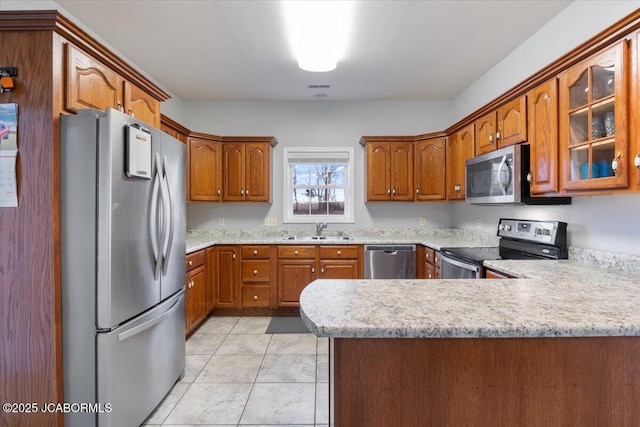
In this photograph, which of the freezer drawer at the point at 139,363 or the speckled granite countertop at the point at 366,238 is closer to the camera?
the freezer drawer at the point at 139,363

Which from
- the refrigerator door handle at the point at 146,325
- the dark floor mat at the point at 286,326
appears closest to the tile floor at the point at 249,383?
the dark floor mat at the point at 286,326

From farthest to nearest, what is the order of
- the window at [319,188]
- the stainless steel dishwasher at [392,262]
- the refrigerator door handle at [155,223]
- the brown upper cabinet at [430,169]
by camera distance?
the window at [319,188]
the brown upper cabinet at [430,169]
the stainless steel dishwasher at [392,262]
the refrigerator door handle at [155,223]

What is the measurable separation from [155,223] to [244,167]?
2.07m

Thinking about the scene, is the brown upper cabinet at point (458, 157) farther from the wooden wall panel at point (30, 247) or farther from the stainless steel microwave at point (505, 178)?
the wooden wall panel at point (30, 247)

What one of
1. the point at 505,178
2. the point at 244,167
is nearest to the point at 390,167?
the point at 505,178

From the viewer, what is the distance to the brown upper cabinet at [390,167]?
3.93 m

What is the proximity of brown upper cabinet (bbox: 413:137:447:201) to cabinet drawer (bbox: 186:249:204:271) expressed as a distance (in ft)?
8.33

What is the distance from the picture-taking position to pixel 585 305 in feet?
3.76

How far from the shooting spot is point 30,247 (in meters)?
1.54

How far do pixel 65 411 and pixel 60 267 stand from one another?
0.71 m

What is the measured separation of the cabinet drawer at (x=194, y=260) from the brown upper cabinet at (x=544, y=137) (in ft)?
9.33

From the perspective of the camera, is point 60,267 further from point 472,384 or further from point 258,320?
point 258,320

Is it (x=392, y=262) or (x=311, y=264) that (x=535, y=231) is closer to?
(x=392, y=262)

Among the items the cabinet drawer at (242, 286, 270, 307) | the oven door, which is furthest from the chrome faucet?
the oven door
